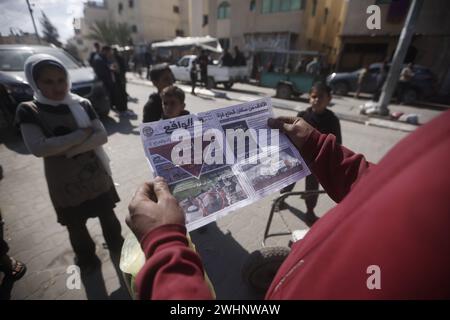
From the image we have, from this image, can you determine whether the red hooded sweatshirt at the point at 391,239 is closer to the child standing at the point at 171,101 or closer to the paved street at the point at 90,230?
the paved street at the point at 90,230

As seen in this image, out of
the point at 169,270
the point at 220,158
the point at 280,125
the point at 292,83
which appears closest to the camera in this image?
the point at 169,270

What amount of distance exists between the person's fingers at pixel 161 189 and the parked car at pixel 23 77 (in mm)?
5033

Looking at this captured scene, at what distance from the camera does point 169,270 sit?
1.97 ft

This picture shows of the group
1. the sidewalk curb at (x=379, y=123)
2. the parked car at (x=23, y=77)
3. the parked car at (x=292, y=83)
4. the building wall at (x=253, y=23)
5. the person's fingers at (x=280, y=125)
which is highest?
the building wall at (x=253, y=23)

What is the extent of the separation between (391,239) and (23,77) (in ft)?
20.5

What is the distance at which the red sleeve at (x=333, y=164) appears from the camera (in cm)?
110

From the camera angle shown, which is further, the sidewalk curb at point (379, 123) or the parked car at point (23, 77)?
the sidewalk curb at point (379, 123)

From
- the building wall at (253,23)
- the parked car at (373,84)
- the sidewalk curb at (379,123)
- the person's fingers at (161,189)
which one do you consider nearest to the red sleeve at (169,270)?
the person's fingers at (161,189)

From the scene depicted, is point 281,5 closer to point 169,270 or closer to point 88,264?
point 88,264

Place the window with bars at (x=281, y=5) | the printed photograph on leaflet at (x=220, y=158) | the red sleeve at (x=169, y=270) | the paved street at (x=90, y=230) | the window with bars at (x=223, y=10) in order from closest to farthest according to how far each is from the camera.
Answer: the red sleeve at (x=169, y=270) < the printed photograph on leaflet at (x=220, y=158) < the paved street at (x=90, y=230) < the window with bars at (x=281, y=5) < the window with bars at (x=223, y=10)

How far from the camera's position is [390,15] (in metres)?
1.49

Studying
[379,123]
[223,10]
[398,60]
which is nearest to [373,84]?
[398,60]
